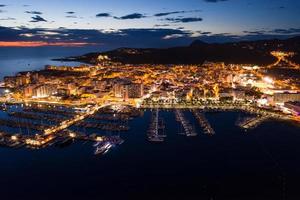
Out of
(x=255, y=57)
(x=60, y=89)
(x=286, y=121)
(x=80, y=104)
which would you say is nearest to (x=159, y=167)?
(x=286, y=121)

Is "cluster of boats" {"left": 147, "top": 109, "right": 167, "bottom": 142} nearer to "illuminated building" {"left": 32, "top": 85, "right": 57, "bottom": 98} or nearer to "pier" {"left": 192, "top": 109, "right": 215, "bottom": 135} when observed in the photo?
"pier" {"left": 192, "top": 109, "right": 215, "bottom": 135}

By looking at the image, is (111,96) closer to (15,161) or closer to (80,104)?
(80,104)

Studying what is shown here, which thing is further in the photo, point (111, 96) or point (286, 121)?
point (111, 96)

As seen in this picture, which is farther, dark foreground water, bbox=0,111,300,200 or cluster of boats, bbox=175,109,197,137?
cluster of boats, bbox=175,109,197,137

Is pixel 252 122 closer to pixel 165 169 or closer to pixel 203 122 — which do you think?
pixel 203 122

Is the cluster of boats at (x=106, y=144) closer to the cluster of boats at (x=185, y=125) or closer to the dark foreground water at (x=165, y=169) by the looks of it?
the dark foreground water at (x=165, y=169)

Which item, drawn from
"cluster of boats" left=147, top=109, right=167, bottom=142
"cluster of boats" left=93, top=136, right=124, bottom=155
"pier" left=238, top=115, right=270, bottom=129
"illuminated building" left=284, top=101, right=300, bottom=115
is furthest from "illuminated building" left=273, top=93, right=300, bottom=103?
"cluster of boats" left=93, top=136, right=124, bottom=155

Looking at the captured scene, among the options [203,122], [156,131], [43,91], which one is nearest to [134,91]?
[43,91]
